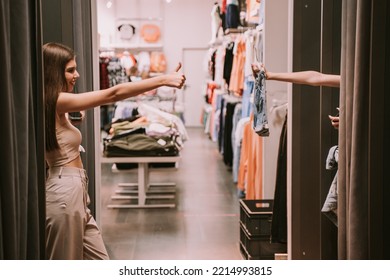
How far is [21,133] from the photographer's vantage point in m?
2.07

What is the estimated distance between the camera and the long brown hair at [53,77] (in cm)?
284

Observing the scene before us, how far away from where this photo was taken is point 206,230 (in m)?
5.55

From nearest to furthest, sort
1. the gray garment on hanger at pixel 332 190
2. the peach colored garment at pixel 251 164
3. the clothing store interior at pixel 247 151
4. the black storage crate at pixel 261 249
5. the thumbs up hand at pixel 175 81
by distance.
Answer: the clothing store interior at pixel 247 151
the thumbs up hand at pixel 175 81
the gray garment on hanger at pixel 332 190
the black storage crate at pixel 261 249
the peach colored garment at pixel 251 164

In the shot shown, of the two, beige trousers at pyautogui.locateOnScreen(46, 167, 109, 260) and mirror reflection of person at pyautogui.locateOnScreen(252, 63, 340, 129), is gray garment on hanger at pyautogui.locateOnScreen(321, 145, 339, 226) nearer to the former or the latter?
mirror reflection of person at pyautogui.locateOnScreen(252, 63, 340, 129)

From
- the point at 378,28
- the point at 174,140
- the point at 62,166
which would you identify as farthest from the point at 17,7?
the point at 174,140

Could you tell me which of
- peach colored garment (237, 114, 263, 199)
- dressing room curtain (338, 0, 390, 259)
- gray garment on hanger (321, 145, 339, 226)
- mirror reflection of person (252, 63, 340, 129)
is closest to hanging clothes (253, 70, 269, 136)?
mirror reflection of person (252, 63, 340, 129)

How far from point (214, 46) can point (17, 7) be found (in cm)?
938

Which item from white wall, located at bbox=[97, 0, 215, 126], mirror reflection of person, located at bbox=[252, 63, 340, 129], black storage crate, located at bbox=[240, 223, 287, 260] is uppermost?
white wall, located at bbox=[97, 0, 215, 126]

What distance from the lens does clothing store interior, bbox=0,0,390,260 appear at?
2.29m

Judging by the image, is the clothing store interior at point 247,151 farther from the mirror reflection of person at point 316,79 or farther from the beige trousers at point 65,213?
the beige trousers at point 65,213

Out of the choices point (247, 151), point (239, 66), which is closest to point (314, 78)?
point (247, 151)

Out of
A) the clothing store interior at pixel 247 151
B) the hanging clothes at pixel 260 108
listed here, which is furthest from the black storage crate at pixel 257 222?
the hanging clothes at pixel 260 108

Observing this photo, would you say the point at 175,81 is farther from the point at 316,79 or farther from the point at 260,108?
the point at 260,108

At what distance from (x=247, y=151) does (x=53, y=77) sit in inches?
138
